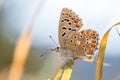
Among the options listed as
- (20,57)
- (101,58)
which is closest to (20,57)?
(20,57)

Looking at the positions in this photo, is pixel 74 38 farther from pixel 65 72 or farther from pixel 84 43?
pixel 65 72

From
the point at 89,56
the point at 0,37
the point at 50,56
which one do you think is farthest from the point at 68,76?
the point at 0,37

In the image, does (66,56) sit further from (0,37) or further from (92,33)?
(0,37)

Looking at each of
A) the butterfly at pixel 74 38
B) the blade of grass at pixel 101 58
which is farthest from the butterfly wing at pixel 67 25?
the blade of grass at pixel 101 58

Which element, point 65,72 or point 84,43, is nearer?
point 65,72

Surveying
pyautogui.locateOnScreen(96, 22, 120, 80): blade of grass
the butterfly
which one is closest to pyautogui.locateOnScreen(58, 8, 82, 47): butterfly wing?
the butterfly

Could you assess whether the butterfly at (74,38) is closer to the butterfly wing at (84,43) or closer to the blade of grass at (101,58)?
the butterfly wing at (84,43)
